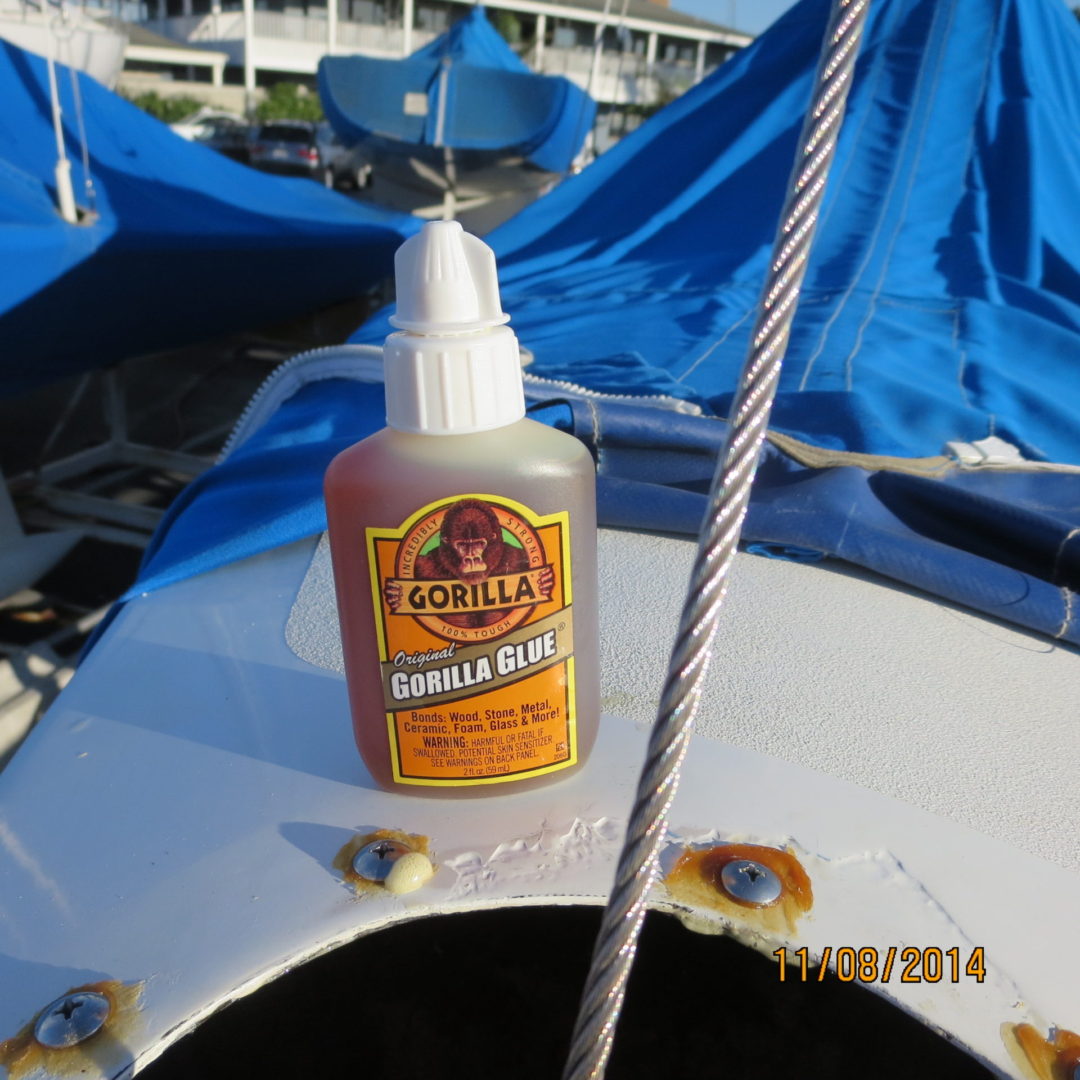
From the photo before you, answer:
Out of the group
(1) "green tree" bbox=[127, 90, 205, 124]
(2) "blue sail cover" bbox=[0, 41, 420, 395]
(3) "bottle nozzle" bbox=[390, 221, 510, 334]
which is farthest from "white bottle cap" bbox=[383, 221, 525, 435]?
(1) "green tree" bbox=[127, 90, 205, 124]

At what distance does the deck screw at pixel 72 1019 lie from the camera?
430 millimetres

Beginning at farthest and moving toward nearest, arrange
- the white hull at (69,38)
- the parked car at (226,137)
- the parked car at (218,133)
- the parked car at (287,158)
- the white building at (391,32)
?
1. the white building at (391,32)
2. the parked car at (218,133)
3. the parked car at (226,137)
4. the parked car at (287,158)
5. the white hull at (69,38)

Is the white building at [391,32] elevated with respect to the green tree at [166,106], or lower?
elevated

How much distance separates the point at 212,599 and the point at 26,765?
0.21 m

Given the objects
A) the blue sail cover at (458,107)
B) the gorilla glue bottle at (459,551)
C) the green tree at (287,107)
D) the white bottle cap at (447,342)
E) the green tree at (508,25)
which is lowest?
the green tree at (287,107)

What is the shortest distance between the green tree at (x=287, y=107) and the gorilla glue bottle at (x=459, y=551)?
18666mm

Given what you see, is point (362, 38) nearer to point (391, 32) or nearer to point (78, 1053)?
point (391, 32)

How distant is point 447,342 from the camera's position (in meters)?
0.48

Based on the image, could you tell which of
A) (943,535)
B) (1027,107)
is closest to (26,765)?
(943,535)

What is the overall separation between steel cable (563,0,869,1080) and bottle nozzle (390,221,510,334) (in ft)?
0.67

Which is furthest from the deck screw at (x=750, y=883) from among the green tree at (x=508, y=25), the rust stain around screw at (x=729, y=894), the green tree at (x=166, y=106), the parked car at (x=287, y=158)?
the green tree at (x=508, y=25)

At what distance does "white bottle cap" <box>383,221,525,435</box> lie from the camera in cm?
47

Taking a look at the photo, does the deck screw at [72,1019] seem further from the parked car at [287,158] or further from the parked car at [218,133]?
the parked car at [218,133]
